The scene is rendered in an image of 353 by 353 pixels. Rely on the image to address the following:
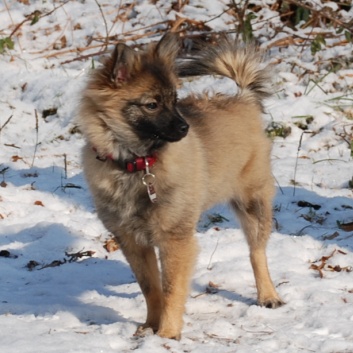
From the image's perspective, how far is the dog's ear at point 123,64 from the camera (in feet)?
12.9

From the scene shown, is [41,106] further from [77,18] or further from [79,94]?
[79,94]

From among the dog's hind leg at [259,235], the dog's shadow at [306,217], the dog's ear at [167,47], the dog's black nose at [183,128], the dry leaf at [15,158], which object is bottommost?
the dry leaf at [15,158]

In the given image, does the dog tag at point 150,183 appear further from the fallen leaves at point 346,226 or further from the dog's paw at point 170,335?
the fallen leaves at point 346,226

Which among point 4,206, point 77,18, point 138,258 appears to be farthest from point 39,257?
point 77,18

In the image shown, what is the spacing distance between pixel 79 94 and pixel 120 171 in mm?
459

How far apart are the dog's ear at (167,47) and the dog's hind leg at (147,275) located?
0.96 m

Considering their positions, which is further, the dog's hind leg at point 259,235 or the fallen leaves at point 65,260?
the fallen leaves at point 65,260

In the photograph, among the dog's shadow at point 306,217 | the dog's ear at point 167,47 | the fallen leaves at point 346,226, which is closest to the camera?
the dog's ear at point 167,47

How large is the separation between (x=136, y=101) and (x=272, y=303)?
143cm

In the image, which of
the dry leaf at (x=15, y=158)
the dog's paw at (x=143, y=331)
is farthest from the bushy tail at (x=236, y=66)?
the dry leaf at (x=15, y=158)

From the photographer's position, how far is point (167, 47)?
Answer: 418cm

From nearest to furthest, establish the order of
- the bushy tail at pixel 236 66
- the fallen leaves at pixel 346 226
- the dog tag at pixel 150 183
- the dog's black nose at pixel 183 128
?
the dog's black nose at pixel 183 128
the dog tag at pixel 150 183
the bushy tail at pixel 236 66
the fallen leaves at pixel 346 226

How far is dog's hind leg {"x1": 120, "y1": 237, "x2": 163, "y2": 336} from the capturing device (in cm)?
422

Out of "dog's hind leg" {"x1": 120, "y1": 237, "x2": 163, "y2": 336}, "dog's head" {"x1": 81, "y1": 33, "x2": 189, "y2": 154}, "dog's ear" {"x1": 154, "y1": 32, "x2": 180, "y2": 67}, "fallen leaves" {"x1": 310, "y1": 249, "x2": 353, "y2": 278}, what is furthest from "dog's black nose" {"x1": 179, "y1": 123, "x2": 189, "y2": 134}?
"fallen leaves" {"x1": 310, "y1": 249, "x2": 353, "y2": 278}
